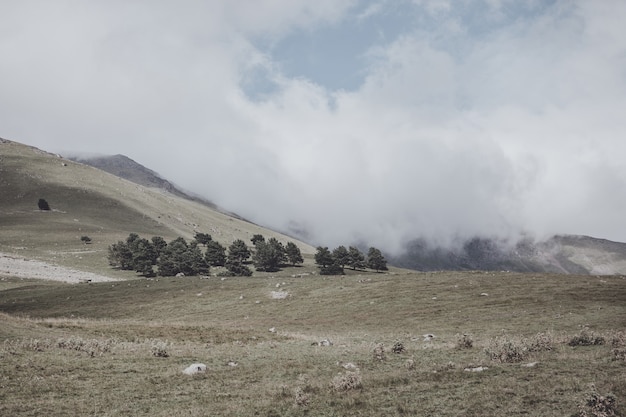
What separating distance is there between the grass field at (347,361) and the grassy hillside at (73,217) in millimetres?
76290

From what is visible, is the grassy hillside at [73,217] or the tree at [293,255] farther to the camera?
the tree at [293,255]

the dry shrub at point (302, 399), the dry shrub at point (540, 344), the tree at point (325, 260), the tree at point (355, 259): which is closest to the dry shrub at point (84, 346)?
the dry shrub at point (302, 399)

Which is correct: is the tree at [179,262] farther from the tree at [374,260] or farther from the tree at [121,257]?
the tree at [374,260]

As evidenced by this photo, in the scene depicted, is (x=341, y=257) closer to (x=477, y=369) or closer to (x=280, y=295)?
(x=280, y=295)

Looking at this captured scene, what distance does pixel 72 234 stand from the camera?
4968 inches

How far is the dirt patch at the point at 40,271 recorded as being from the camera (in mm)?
87875

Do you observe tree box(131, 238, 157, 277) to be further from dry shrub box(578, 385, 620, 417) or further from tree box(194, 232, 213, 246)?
dry shrub box(578, 385, 620, 417)

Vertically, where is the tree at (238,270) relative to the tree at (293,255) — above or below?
below

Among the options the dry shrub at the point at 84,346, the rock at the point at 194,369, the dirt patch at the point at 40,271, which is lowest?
the dirt patch at the point at 40,271

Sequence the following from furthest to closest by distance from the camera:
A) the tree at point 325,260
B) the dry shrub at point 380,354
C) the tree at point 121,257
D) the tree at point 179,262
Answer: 1. the tree at point 325,260
2. the tree at point 121,257
3. the tree at point 179,262
4. the dry shrub at point 380,354

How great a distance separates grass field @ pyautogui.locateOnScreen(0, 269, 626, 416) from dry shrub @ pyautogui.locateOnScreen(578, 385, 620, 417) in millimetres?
752

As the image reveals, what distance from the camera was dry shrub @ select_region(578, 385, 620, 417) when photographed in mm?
12521

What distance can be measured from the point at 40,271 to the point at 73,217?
200 ft

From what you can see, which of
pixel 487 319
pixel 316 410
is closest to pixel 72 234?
pixel 487 319
